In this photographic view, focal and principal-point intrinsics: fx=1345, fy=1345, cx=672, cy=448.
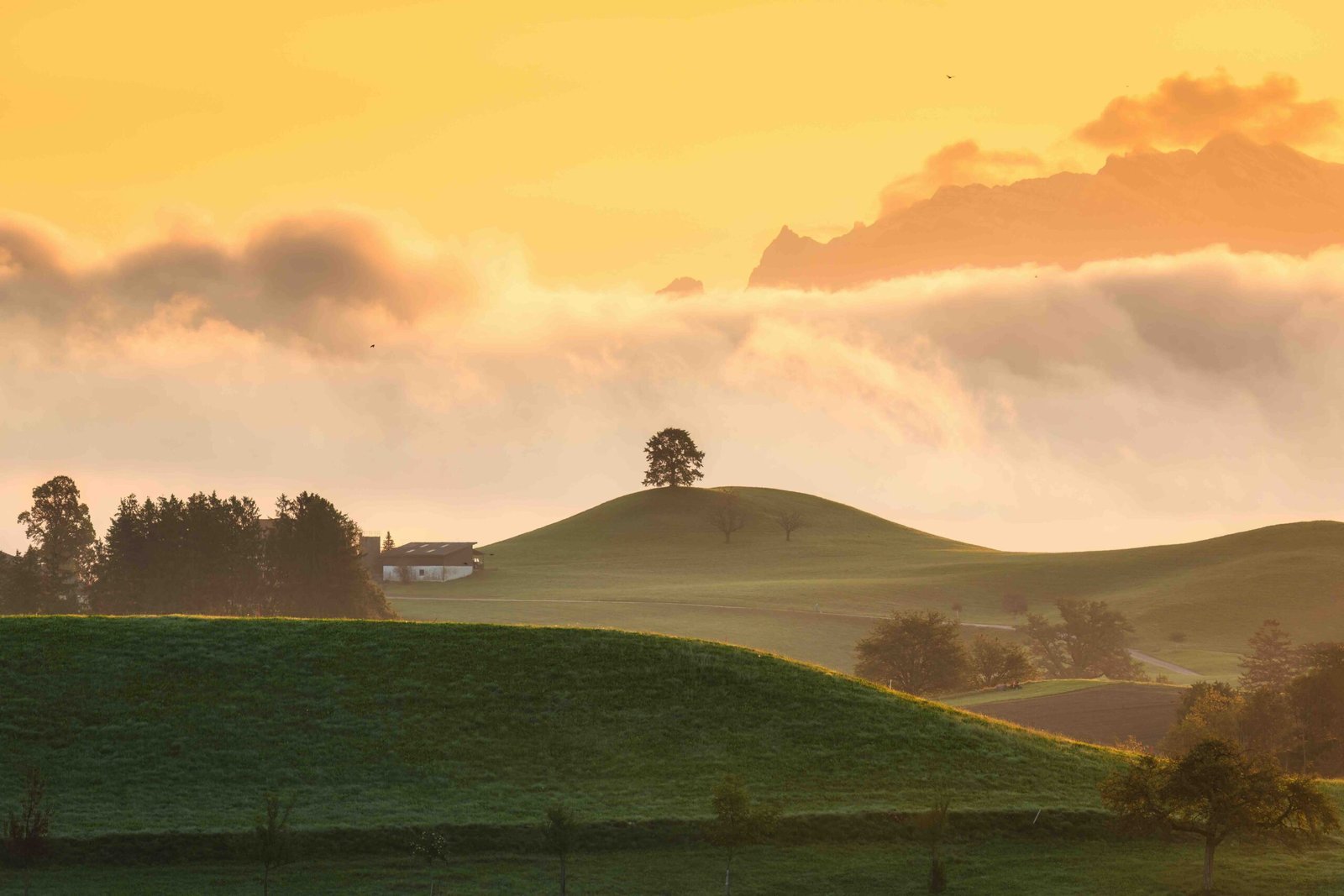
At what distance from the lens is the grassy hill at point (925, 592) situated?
445 feet

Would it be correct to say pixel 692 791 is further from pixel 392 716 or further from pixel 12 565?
pixel 12 565

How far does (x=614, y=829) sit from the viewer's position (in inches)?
1689

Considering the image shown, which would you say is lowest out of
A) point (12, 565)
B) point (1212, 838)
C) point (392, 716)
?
point (1212, 838)

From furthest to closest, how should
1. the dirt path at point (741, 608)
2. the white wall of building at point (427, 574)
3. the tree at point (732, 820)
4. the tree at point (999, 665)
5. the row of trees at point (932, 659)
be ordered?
the white wall of building at point (427, 574)
the dirt path at point (741, 608)
the row of trees at point (932, 659)
the tree at point (999, 665)
the tree at point (732, 820)

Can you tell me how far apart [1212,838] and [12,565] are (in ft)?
362

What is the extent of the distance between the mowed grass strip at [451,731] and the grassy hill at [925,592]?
6113 centimetres

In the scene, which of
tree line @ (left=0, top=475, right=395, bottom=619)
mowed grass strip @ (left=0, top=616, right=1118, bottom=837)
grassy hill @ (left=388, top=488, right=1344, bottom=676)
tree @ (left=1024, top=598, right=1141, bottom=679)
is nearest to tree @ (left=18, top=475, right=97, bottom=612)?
tree line @ (left=0, top=475, right=395, bottom=619)

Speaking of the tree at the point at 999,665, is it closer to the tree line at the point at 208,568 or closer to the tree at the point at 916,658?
the tree at the point at 916,658

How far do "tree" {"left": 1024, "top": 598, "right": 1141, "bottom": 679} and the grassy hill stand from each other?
5.16 metres

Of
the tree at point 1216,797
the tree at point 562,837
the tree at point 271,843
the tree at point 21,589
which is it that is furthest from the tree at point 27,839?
the tree at point 21,589

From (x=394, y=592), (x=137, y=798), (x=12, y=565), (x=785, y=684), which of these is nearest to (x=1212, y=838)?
(x=785, y=684)

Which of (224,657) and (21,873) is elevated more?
(224,657)

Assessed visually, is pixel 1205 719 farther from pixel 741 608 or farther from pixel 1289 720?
pixel 741 608

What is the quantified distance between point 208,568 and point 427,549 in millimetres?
67126
